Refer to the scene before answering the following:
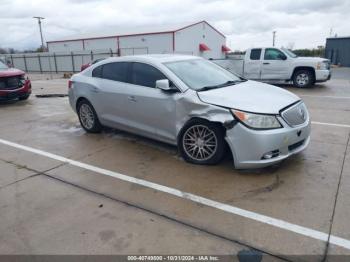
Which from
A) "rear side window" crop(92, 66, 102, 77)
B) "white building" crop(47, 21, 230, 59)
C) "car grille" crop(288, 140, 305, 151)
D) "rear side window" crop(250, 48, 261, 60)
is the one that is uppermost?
"white building" crop(47, 21, 230, 59)

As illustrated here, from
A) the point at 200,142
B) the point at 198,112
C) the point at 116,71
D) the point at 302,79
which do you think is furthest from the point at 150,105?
the point at 302,79

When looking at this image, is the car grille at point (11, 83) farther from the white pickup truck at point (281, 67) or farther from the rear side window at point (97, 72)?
the white pickup truck at point (281, 67)

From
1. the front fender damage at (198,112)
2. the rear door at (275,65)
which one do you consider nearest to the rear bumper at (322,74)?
the rear door at (275,65)

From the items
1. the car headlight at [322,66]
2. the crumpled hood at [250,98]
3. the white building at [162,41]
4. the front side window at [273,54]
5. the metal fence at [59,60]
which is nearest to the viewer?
the crumpled hood at [250,98]

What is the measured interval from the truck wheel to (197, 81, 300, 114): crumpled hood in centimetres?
911

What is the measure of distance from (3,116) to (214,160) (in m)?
7.16

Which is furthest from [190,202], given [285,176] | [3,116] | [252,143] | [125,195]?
[3,116]

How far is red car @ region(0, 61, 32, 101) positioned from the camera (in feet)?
34.1

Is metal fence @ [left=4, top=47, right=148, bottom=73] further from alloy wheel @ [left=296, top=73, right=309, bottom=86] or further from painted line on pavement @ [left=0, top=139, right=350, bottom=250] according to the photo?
painted line on pavement @ [left=0, top=139, right=350, bottom=250]

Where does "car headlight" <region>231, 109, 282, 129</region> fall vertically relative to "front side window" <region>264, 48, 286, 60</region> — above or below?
below

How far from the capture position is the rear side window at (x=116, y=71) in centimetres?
557

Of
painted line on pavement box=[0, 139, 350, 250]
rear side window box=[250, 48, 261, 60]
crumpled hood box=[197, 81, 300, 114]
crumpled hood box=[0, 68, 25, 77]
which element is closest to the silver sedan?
crumpled hood box=[197, 81, 300, 114]

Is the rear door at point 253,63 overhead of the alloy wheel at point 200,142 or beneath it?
overhead

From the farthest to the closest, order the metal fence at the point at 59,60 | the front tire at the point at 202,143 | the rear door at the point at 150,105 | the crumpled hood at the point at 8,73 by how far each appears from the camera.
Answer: the metal fence at the point at 59,60, the crumpled hood at the point at 8,73, the rear door at the point at 150,105, the front tire at the point at 202,143
